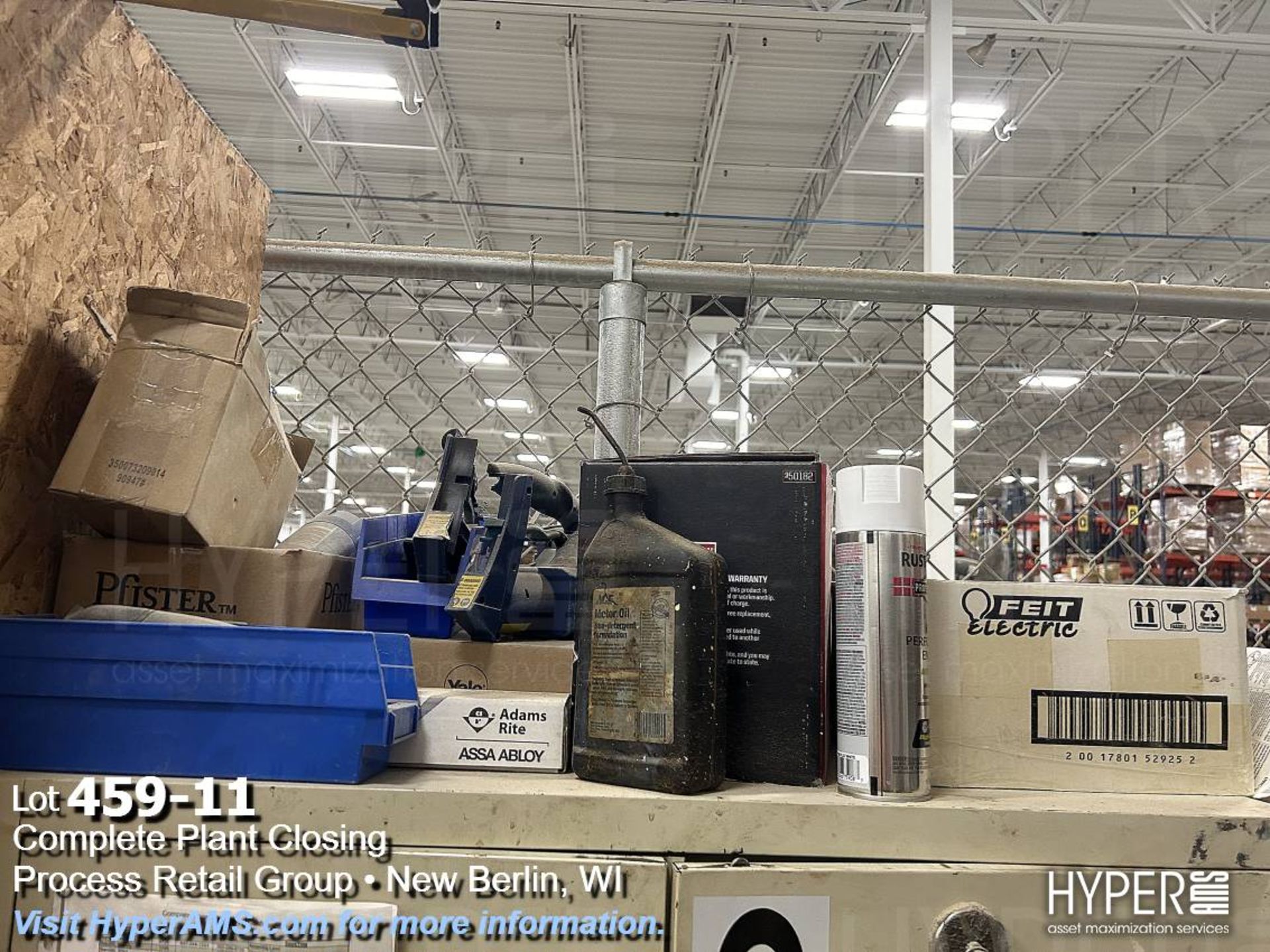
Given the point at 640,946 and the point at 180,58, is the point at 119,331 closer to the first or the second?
the point at 640,946

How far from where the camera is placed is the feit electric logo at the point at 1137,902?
0.81m

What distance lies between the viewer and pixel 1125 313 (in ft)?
4.53

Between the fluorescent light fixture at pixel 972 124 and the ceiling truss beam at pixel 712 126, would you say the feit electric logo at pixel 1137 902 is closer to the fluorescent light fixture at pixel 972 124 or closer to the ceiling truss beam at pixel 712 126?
the ceiling truss beam at pixel 712 126

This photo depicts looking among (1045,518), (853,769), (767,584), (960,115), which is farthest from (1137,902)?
(960,115)

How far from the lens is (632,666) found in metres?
0.86

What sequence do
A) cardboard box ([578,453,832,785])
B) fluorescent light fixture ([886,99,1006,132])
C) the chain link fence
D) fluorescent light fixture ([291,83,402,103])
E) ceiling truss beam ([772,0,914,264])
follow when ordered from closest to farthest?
cardboard box ([578,453,832,785])
the chain link fence
ceiling truss beam ([772,0,914,264])
fluorescent light fixture ([886,99,1006,132])
fluorescent light fixture ([291,83,402,103])

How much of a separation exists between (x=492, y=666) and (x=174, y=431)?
48 cm

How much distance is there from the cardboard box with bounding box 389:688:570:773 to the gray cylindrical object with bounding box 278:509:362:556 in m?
0.33

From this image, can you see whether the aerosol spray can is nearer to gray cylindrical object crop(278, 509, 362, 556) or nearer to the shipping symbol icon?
the shipping symbol icon

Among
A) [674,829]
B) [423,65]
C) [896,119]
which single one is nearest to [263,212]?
[674,829]

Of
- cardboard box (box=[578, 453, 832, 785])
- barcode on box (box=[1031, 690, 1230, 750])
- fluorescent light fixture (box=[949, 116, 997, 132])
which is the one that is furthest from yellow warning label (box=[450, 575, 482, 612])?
fluorescent light fixture (box=[949, 116, 997, 132])

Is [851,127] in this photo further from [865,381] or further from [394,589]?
[394,589]

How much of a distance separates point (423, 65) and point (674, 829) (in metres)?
6.19

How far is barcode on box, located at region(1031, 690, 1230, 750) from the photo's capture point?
37.2 inches
